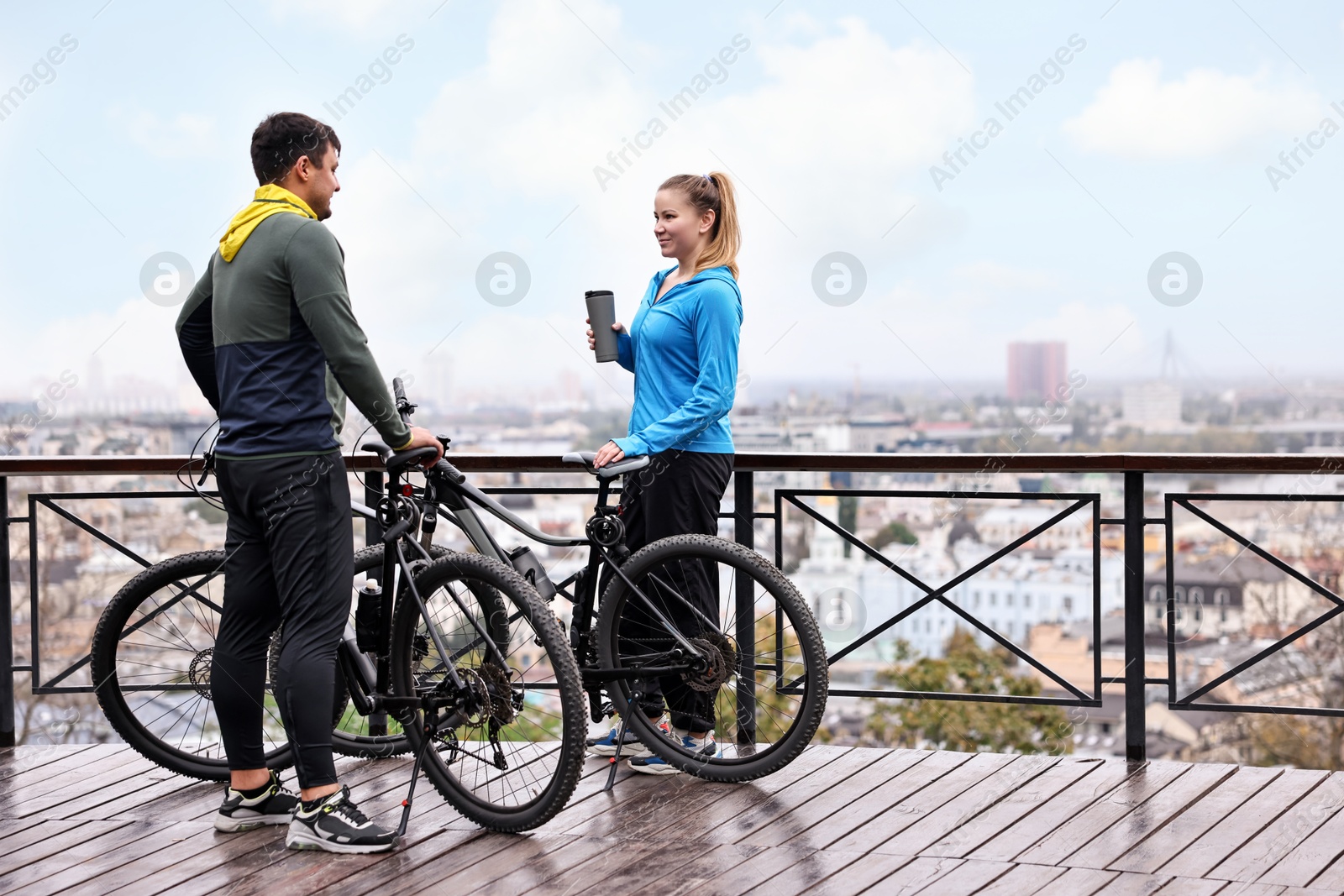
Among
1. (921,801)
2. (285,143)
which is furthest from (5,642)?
(921,801)

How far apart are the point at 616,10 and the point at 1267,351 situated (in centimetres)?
2803

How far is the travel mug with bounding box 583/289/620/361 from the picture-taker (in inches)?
120

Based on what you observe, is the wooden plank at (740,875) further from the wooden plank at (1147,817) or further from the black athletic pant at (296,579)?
the black athletic pant at (296,579)

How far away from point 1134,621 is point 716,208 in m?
1.51

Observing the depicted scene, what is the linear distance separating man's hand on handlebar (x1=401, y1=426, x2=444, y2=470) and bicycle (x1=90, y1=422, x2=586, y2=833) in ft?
0.05

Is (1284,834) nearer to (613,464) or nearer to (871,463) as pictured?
(871,463)

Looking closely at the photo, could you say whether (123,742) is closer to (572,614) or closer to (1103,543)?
(572,614)

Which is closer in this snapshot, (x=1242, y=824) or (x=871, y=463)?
(x=1242, y=824)

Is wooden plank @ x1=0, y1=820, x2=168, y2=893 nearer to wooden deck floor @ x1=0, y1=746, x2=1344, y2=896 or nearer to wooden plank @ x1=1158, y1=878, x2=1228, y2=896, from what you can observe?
wooden deck floor @ x1=0, y1=746, x2=1344, y2=896

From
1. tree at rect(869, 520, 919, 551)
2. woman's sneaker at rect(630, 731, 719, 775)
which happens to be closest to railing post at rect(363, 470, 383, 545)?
woman's sneaker at rect(630, 731, 719, 775)

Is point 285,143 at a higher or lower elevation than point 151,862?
higher

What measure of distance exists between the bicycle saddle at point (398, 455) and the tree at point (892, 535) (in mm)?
24006

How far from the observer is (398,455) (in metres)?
2.59

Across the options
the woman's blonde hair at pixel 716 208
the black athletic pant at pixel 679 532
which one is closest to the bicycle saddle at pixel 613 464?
the black athletic pant at pixel 679 532
